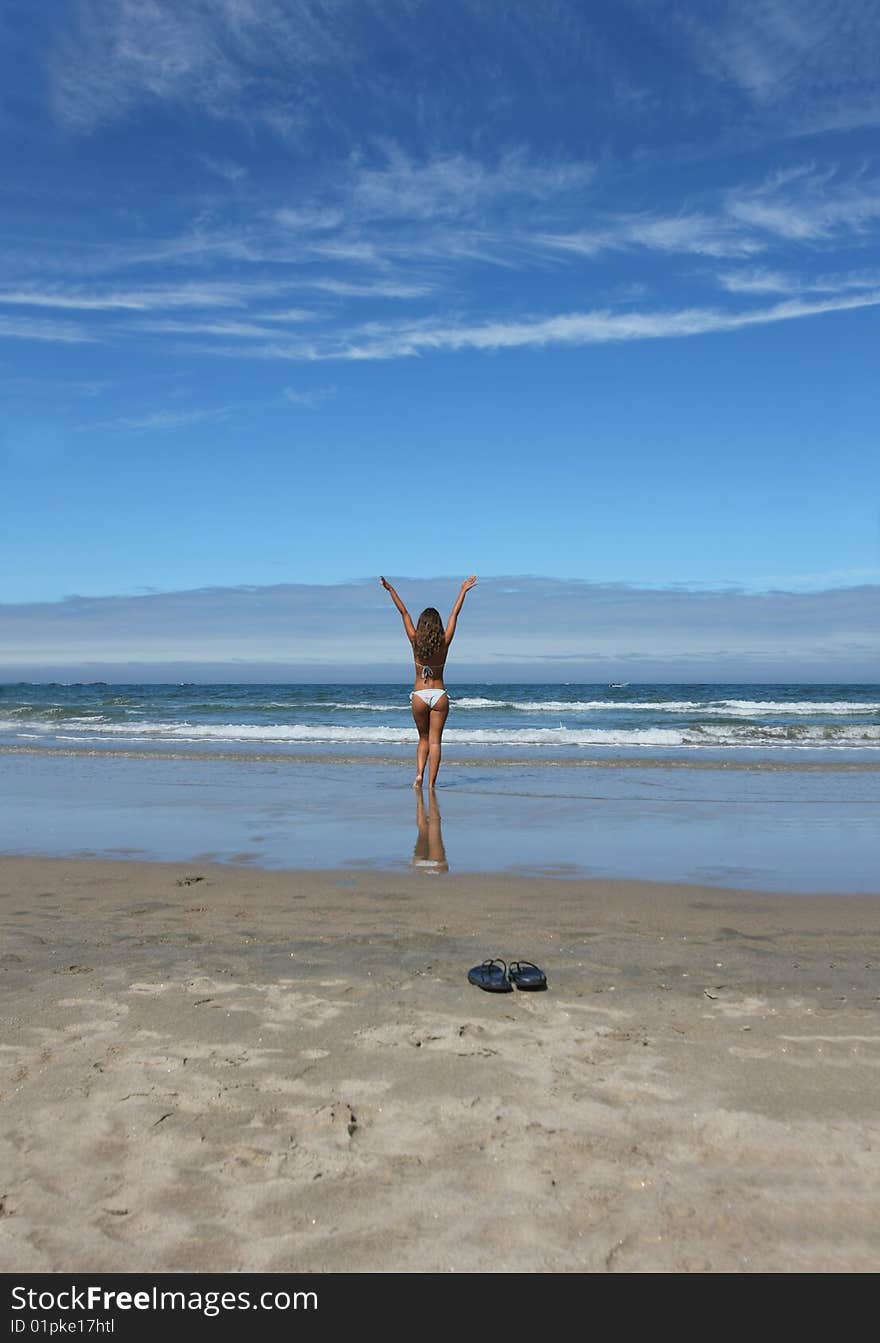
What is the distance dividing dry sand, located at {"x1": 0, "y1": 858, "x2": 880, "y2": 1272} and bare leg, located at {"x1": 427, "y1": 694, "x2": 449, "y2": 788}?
599cm

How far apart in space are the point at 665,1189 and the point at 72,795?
39.6ft

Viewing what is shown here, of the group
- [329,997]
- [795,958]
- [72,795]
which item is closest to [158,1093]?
[329,997]

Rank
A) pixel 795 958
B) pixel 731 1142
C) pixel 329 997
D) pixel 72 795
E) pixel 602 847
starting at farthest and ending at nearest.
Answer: pixel 72 795
pixel 602 847
pixel 795 958
pixel 329 997
pixel 731 1142

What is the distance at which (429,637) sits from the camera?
11852 millimetres

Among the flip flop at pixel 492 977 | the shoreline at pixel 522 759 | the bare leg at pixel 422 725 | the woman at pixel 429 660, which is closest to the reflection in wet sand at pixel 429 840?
the bare leg at pixel 422 725

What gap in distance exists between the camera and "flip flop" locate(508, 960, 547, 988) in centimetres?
461

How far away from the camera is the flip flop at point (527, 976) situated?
461 centimetres

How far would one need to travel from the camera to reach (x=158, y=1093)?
11.3ft

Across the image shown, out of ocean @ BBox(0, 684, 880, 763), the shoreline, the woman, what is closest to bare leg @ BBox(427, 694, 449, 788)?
the woman

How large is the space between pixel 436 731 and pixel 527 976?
7609 mm

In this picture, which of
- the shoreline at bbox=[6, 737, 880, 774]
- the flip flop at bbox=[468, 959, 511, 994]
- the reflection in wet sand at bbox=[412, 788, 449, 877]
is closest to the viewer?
the flip flop at bbox=[468, 959, 511, 994]

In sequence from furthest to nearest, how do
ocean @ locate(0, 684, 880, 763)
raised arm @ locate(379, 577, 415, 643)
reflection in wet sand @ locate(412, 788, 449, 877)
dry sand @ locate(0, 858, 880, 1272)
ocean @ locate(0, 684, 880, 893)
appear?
ocean @ locate(0, 684, 880, 763), raised arm @ locate(379, 577, 415, 643), ocean @ locate(0, 684, 880, 893), reflection in wet sand @ locate(412, 788, 449, 877), dry sand @ locate(0, 858, 880, 1272)

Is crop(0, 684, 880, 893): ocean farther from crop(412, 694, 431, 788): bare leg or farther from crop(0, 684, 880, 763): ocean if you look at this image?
crop(412, 694, 431, 788): bare leg
